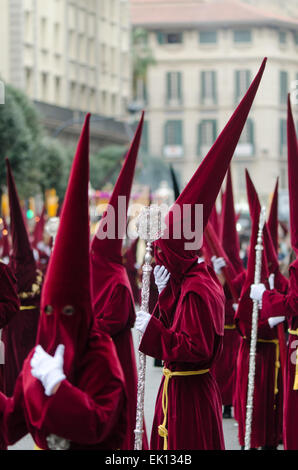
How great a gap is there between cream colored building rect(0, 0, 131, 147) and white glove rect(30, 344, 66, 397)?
49294 mm

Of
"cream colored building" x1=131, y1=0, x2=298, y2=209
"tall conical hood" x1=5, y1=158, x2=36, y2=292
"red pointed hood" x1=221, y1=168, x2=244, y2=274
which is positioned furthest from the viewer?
"cream colored building" x1=131, y1=0, x2=298, y2=209

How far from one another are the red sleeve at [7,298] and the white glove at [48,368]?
8.17 feet

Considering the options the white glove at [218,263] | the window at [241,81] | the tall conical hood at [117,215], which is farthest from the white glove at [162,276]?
the window at [241,81]

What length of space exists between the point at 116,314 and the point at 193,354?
183 centimetres

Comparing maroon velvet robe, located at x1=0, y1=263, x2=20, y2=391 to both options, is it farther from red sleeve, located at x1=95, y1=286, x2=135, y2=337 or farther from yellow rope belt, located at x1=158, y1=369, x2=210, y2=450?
yellow rope belt, located at x1=158, y1=369, x2=210, y2=450

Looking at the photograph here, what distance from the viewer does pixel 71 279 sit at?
5.26 metres

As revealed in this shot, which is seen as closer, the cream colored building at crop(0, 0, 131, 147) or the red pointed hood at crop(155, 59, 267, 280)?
the red pointed hood at crop(155, 59, 267, 280)

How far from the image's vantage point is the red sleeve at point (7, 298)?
766 cm

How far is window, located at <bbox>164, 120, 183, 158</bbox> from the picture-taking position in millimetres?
97688

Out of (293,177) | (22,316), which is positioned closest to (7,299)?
(293,177)

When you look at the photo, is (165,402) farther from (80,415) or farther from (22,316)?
(22,316)

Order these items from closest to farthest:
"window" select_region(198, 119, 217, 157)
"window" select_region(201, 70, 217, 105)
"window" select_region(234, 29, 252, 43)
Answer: "window" select_region(234, 29, 252, 43) < "window" select_region(198, 119, 217, 157) < "window" select_region(201, 70, 217, 105)

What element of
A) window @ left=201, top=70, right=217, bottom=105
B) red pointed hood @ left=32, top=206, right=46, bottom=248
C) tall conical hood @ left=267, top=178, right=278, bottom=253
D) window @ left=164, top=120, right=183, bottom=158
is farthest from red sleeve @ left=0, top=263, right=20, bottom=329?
window @ left=201, top=70, right=217, bottom=105

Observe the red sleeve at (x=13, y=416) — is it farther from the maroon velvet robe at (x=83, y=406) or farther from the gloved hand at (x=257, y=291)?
the gloved hand at (x=257, y=291)
